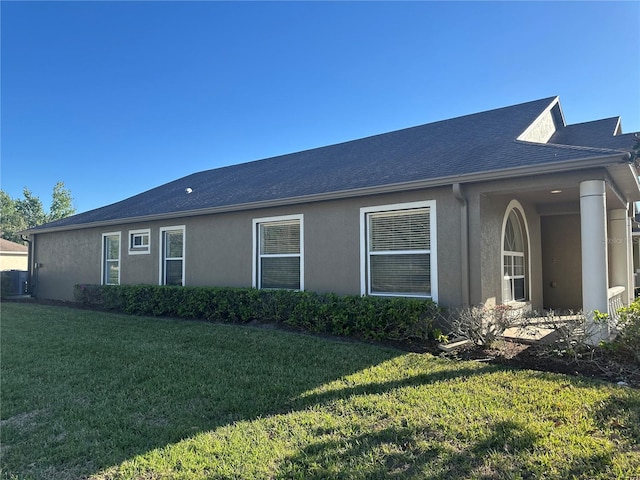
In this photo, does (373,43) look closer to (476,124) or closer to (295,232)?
(476,124)

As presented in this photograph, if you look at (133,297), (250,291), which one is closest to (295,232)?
(250,291)

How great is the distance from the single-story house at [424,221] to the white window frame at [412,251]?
27mm

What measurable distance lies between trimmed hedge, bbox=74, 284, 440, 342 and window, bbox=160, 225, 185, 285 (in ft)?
2.96

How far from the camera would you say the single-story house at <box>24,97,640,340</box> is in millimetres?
6734

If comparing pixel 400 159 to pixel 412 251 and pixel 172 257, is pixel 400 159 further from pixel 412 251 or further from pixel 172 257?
pixel 172 257

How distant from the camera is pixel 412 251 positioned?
7.80 metres

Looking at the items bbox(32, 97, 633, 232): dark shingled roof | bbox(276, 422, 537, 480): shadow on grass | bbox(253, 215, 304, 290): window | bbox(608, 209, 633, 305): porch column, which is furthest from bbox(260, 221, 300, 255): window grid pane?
bbox(608, 209, 633, 305): porch column

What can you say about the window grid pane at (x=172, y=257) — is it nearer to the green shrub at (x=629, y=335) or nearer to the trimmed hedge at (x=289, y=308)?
the trimmed hedge at (x=289, y=308)

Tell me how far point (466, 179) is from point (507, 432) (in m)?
4.52

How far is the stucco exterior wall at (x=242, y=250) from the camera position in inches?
289

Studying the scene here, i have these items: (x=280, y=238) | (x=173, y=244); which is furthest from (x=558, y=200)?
(x=173, y=244)

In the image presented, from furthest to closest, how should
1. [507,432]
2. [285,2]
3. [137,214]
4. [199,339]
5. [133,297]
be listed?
1. [137,214]
2. [133,297]
3. [285,2]
4. [199,339]
5. [507,432]

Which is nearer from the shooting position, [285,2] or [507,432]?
[507,432]

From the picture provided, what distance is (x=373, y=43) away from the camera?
11.4 metres
